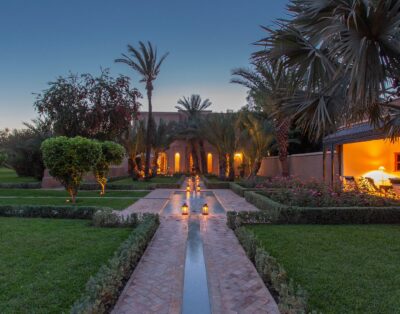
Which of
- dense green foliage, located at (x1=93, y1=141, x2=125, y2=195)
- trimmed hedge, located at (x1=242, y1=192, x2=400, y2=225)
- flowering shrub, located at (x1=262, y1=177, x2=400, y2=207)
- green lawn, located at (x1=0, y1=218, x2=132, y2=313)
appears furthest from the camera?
dense green foliage, located at (x1=93, y1=141, x2=125, y2=195)

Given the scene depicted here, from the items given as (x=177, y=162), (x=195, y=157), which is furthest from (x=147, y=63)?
(x=177, y=162)

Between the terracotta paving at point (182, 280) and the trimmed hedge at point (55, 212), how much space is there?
9.75 ft

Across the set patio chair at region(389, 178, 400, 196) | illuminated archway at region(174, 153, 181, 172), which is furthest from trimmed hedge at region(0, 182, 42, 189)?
illuminated archway at region(174, 153, 181, 172)

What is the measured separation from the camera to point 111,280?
4020 mm

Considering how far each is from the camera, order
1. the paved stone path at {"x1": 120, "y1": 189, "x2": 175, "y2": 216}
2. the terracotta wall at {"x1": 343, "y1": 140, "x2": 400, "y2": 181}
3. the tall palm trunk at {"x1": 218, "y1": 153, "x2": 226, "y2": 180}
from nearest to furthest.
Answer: the paved stone path at {"x1": 120, "y1": 189, "x2": 175, "y2": 216}
the terracotta wall at {"x1": 343, "y1": 140, "x2": 400, "y2": 181}
the tall palm trunk at {"x1": 218, "y1": 153, "x2": 226, "y2": 180}

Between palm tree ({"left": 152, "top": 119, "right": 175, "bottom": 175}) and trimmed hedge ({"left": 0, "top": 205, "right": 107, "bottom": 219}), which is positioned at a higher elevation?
palm tree ({"left": 152, "top": 119, "right": 175, "bottom": 175})

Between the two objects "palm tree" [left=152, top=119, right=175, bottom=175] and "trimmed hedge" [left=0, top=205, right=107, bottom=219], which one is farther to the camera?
"palm tree" [left=152, top=119, right=175, bottom=175]

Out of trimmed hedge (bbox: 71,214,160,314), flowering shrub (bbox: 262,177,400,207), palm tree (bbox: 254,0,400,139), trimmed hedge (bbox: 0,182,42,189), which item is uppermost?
palm tree (bbox: 254,0,400,139)

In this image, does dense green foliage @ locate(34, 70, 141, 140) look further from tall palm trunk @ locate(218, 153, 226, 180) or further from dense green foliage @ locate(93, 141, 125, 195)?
tall palm trunk @ locate(218, 153, 226, 180)

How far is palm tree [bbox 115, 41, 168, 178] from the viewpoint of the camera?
81.1 ft

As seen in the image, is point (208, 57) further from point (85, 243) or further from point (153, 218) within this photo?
point (85, 243)

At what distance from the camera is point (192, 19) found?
17188mm

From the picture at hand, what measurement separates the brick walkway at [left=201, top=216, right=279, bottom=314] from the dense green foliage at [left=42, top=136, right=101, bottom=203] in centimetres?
704

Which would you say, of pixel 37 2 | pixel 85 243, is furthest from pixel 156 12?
pixel 85 243
